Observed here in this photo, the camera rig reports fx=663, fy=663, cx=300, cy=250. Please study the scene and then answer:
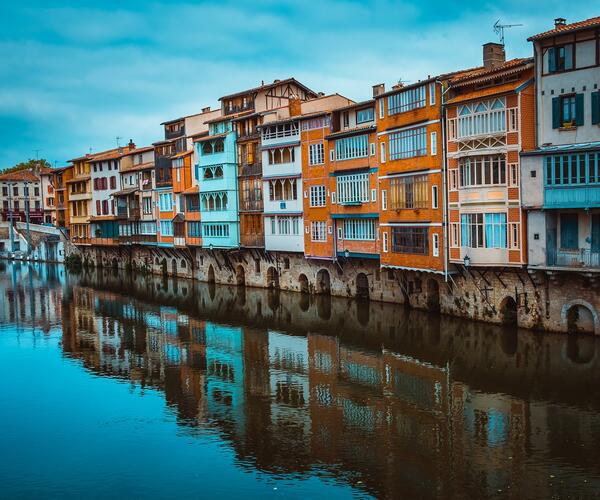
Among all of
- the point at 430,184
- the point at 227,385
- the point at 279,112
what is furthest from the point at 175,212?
the point at 227,385

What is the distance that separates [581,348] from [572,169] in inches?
363

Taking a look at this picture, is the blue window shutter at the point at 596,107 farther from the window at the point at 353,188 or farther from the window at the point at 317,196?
the window at the point at 317,196

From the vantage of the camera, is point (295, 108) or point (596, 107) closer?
point (596, 107)

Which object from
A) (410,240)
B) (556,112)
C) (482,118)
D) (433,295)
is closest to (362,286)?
(433,295)

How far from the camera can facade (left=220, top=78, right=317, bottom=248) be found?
6306 centimetres

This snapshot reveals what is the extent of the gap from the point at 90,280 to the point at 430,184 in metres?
54.6

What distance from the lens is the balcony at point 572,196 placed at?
33.4 metres

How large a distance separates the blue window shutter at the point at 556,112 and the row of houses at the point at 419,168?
52mm

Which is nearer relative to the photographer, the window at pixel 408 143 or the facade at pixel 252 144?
the window at pixel 408 143

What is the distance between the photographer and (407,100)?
143ft

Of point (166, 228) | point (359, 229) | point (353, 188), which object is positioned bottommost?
point (359, 229)

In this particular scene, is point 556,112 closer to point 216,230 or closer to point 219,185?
point 219,185

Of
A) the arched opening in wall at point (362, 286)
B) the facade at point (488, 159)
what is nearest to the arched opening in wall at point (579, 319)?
the facade at point (488, 159)

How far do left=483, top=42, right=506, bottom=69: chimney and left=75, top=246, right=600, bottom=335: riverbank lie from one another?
516 inches
